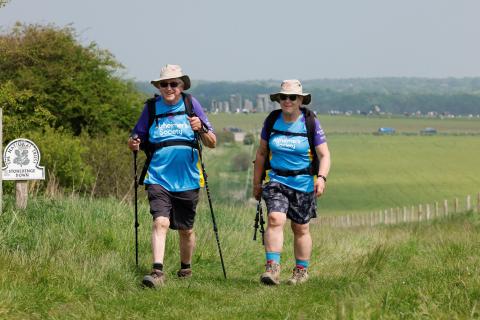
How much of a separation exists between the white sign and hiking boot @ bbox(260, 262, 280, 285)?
559 cm

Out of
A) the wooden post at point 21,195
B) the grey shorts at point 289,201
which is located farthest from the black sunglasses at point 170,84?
the wooden post at point 21,195

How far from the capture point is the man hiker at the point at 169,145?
8555mm

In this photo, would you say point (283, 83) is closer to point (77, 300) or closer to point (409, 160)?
point (77, 300)

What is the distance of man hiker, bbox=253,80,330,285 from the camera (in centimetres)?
877

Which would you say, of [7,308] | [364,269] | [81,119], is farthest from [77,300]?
[81,119]

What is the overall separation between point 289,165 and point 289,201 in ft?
1.16

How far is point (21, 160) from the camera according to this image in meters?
13.5

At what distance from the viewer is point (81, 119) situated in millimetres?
43906

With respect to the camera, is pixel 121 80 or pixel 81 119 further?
pixel 121 80

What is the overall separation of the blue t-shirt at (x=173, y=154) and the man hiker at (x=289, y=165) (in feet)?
2.15

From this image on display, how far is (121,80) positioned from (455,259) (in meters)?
39.4

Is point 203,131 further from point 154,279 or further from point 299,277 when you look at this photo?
point 299,277

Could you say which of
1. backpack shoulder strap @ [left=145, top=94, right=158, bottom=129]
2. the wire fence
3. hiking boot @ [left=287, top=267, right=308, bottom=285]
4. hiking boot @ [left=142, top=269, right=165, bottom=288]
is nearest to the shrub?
the wire fence

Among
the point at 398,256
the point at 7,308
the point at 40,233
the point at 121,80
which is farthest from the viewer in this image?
the point at 121,80
